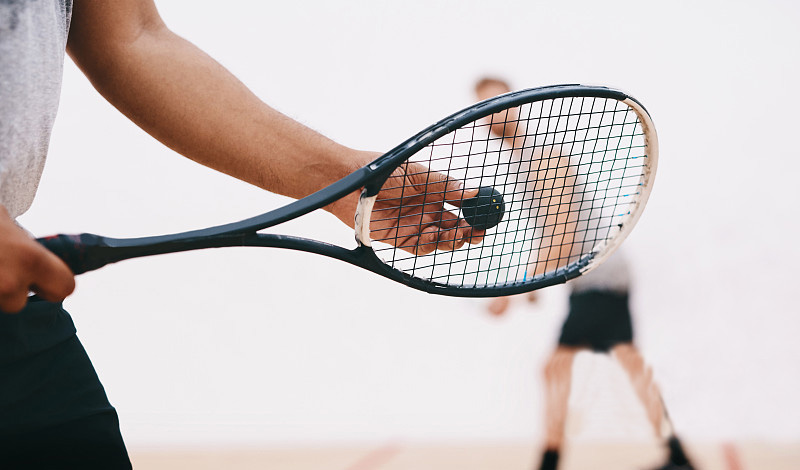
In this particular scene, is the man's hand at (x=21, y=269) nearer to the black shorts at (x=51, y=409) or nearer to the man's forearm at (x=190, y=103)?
the black shorts at (x=51, y=409)

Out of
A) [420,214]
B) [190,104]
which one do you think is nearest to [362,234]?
[420,214]

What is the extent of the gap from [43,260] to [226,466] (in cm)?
255

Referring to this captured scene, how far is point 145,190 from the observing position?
3.08 metres

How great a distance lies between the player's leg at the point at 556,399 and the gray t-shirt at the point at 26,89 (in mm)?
1610

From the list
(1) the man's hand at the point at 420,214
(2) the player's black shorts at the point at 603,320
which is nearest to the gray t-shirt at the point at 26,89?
(1) the man's hand at the point at 420,214

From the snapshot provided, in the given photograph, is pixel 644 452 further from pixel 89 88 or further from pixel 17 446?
pixel 89 88

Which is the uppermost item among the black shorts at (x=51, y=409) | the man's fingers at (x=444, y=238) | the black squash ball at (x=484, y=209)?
the black squash ball at (x=484, y=209)

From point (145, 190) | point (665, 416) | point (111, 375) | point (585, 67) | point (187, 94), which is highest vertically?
point (585, 67)

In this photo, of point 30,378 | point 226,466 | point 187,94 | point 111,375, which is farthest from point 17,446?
point 111,375

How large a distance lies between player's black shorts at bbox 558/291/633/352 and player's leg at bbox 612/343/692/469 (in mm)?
34

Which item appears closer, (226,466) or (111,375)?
(226,466)

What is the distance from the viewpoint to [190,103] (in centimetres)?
63

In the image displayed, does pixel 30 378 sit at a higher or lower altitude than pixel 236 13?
lower

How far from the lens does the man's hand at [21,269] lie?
0.39m
